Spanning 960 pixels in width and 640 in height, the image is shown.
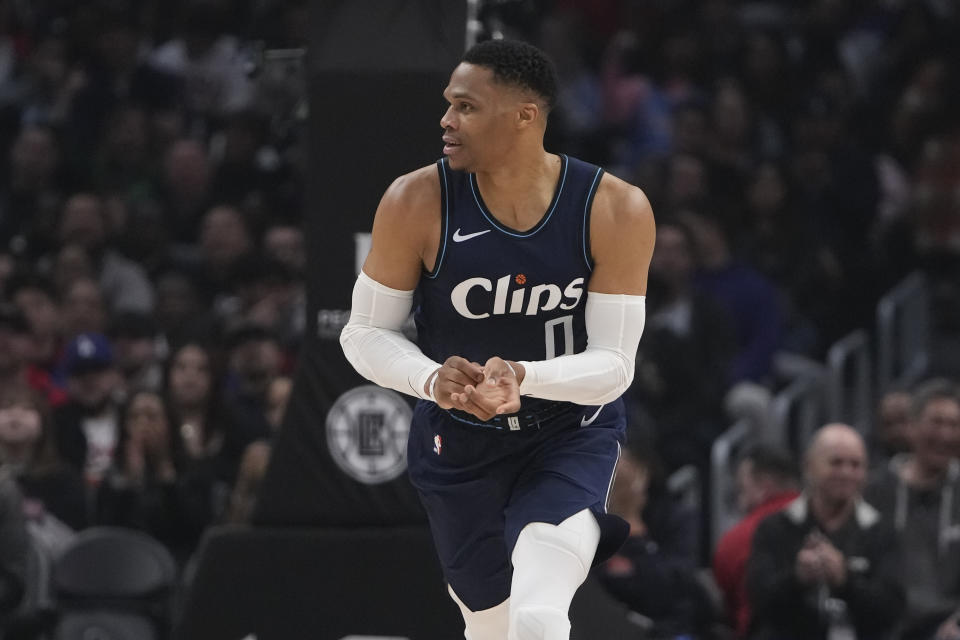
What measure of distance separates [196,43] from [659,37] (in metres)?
3.48

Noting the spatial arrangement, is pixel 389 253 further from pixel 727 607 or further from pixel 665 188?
pixel 665 188

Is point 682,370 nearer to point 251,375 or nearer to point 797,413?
point 797,413

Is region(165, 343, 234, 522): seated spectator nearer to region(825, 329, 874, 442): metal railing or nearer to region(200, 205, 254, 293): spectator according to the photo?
region(200, 205, 254, 293): spectator

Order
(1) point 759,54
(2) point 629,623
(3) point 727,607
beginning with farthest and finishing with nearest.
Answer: (1) point 759,54
(3) point 727,607
(2) point 629,623

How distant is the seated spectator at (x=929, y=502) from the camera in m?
7.42

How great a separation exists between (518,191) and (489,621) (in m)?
1.28

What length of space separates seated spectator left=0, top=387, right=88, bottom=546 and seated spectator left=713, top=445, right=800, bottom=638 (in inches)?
115

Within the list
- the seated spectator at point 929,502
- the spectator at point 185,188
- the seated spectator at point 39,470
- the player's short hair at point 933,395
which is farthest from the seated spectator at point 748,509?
the spectator at point 185,188

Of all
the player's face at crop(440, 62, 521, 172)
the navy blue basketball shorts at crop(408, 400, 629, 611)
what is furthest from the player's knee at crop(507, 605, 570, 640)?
the player's face at crop(440, 62, 521, 172)

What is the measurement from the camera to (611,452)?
4996mm

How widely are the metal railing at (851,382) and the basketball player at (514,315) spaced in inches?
205

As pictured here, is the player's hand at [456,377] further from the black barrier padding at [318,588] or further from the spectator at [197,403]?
the spectator at [197,403]

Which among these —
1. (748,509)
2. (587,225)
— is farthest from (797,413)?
(587,225)

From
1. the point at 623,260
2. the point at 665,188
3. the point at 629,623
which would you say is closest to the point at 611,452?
the point at 623,260
